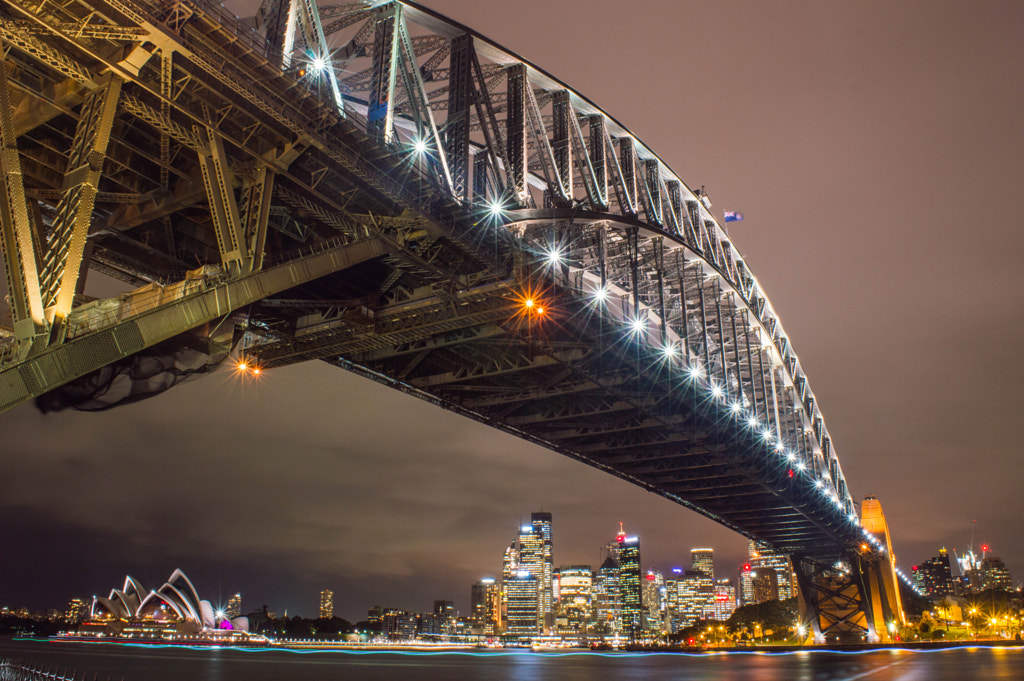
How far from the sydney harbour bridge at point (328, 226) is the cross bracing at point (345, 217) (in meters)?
0.08

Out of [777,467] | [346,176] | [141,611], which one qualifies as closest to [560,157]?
[346,176]

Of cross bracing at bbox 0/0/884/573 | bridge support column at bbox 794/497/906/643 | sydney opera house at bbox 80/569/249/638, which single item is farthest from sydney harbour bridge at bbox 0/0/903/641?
sydney opera house at bbox 80/569/249/638

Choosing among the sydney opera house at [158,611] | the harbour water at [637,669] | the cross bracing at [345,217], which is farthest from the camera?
the sydney opera house at [158,611]

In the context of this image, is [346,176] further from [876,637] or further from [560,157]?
[876,637]

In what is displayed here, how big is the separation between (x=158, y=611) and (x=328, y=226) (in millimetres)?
158299

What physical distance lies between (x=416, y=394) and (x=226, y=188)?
23.8 meters

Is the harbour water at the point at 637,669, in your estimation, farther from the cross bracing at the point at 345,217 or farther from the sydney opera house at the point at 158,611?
the sydney opera house at the point at 158,611

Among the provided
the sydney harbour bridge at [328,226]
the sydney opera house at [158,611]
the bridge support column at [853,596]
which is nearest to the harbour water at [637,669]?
the sydney harbour bridge at [328,226]

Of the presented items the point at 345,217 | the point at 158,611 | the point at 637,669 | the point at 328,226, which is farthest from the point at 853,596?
the point at 158,611

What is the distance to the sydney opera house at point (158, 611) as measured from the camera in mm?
145875

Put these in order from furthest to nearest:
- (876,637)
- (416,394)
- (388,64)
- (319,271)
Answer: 1. (876,637)
2. (416,394)
3. (388,64)
4. (319,271)

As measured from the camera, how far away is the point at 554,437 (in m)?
48.7

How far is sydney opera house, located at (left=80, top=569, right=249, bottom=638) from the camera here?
479 feet

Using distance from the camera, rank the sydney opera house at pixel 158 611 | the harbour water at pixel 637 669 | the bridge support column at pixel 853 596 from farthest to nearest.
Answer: the sydney opera house at pixel 158 611, the bridge support column at pixel 853 596, the harbour water at pixel 637 669
